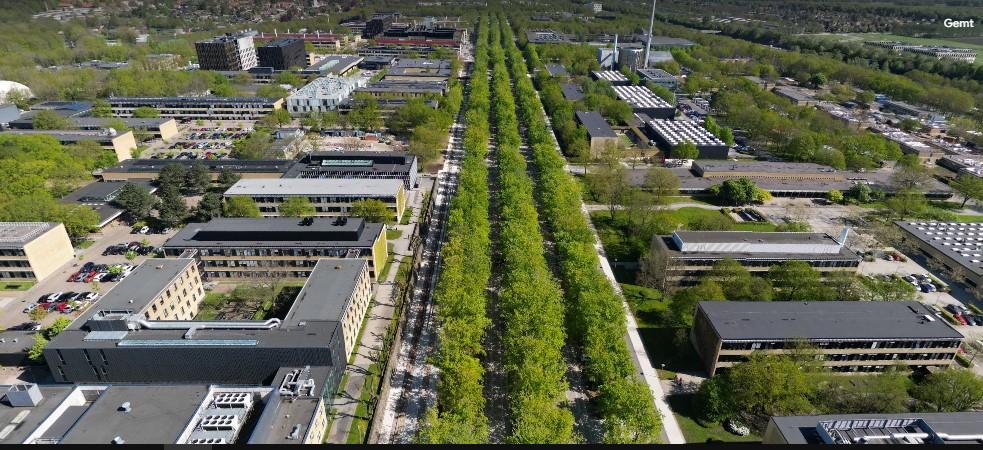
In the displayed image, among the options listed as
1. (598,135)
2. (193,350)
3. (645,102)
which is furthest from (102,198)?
(645,102)

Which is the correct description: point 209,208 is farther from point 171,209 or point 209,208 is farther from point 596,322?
point 596,322

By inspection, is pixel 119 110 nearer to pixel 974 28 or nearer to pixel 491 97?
pixel 491 97

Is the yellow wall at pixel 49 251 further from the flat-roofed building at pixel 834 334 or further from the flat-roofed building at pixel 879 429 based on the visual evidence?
the flat-roofed building at pixel 879 429

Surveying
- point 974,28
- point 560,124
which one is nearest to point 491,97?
point 560,124

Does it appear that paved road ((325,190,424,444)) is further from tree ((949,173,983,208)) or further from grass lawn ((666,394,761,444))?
tree ((949,173,983,208))

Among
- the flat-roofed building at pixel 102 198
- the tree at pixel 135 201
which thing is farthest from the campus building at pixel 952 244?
the flat-roofed building at pixel 102 198

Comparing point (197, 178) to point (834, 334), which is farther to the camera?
point (197, 178)
